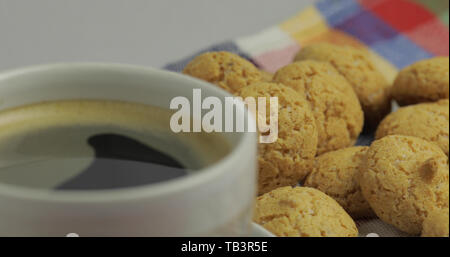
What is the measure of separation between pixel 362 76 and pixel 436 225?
17.0 inches

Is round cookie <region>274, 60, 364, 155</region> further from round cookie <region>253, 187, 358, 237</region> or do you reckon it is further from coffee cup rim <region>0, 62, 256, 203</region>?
coffee cup rim <region>0, 62, 256, 203</region>

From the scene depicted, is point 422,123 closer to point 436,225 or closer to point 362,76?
point 362,76

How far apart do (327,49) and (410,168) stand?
1.19 feet

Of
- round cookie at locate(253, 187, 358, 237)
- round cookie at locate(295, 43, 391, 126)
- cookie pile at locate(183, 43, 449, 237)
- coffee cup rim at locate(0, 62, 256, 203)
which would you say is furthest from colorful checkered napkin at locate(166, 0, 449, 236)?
coffee cup rim at locate(0, 62, 256, 203)

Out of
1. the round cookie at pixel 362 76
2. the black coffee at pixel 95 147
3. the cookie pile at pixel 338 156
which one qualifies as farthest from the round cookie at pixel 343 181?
the black coffee at pixel 95 147

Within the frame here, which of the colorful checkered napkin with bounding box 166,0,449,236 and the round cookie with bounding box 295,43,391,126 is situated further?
the colorful checkered napkin with bounding box 166,0,449,236

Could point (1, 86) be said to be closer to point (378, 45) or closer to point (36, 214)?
point (36, 214)

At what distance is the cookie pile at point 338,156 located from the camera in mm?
725

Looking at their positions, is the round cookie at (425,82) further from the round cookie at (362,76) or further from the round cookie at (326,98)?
the round cookie at (326,98)

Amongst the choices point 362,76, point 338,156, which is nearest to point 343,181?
point 338,156

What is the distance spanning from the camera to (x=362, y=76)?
1.07m

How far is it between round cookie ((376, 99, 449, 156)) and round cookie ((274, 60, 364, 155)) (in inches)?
2.0

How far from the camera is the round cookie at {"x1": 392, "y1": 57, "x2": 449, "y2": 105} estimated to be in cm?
105
